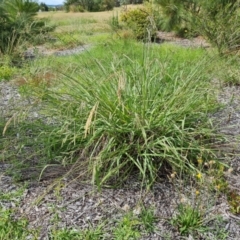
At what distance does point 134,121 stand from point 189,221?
0.79 metres

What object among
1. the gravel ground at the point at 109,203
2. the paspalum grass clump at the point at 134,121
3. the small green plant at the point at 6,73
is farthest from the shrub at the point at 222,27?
the gravel ground at the point at 109,203

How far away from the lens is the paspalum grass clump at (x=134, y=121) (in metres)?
2.41

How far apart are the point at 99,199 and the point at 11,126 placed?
4.51ft

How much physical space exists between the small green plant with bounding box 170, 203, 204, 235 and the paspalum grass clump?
355mm

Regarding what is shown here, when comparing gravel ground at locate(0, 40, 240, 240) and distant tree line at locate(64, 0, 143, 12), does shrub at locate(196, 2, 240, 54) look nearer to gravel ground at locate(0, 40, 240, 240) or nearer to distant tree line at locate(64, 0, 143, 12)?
gravel ground at locate(0, 40, 240, 240)

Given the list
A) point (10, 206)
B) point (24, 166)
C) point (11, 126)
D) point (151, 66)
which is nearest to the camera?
point (10, 206)

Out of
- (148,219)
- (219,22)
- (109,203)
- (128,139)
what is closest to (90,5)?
(219,22)

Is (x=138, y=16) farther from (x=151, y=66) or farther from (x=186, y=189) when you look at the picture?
(x=186, y=189)

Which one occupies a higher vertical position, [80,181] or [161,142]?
[161,142]

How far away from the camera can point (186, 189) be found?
235 cm

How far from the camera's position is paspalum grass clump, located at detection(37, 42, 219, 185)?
7.89ft

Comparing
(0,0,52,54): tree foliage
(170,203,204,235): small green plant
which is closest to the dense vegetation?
(170,203,204,235): small green plant

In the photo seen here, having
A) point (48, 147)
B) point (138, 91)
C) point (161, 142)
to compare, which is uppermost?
point (138, 91)

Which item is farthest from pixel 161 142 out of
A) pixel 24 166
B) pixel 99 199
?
pixel 24 166
